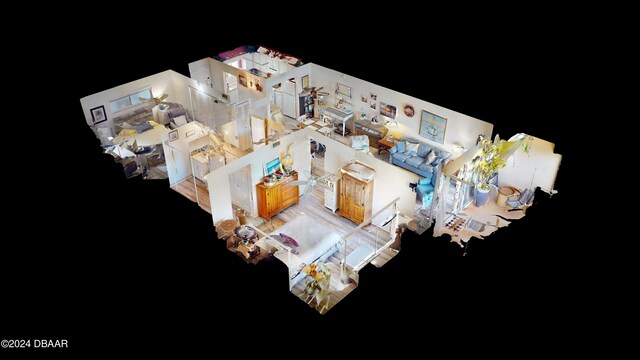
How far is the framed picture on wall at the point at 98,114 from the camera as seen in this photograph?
45.4 feet

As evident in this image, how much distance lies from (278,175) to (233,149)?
1.75 metres

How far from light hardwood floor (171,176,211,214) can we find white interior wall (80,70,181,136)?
3.40 metres

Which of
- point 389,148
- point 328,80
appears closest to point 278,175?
point 389,148

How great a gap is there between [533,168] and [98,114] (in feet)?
36.3

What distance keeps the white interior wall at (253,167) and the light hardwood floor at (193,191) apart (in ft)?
3.80

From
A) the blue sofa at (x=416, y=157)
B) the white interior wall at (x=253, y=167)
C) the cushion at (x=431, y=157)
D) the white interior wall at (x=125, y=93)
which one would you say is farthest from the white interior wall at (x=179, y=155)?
the cushion at (x=431, y=157)

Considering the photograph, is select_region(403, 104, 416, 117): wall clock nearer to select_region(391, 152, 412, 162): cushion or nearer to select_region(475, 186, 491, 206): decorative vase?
select_region(391, 152, 412, 162): cushion

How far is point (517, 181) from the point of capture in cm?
1177

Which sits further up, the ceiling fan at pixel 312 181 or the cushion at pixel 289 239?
the ceiling fan at pixel 312 181

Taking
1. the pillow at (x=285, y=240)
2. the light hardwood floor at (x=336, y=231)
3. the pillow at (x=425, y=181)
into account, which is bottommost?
the light hardwood floor at (x=336, y=231)

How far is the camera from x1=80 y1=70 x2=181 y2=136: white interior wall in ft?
A: 45.0

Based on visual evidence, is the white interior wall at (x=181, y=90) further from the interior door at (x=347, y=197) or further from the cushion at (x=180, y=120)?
the interior door at (x=347, y=197)

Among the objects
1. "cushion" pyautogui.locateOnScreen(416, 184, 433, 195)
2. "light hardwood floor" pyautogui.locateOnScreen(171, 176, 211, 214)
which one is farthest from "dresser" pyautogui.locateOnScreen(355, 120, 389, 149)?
"light hardwood floor" pyautogui.locateOnScreen(171, 176, 211, 214)

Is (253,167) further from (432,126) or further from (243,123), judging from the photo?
(432,126)
